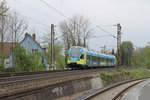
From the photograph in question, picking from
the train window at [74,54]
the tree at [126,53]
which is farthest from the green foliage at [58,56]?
the tree at [126,53]

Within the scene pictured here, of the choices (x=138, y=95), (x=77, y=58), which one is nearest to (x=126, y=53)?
(x=77, y=58)

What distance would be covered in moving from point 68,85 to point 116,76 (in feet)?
51.8

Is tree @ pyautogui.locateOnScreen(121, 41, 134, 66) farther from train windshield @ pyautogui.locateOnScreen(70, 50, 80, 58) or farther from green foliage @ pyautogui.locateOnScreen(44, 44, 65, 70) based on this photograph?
train windshield @ pyautogui.locateOnScreen(70, 50, 80, 58)

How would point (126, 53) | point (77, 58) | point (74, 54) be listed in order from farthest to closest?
1. point (126, 53)
2. point (74, 54)
3. point (77, 58)

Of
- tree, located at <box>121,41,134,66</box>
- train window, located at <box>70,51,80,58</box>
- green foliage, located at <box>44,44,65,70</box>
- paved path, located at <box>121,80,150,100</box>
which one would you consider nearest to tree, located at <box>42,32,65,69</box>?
green foliage, located at <box>44,44,65,70</box>

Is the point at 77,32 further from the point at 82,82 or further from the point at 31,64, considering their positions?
the point at 82,82

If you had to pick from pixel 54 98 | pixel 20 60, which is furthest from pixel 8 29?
pixel 54 98

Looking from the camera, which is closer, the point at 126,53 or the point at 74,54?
the point at 74,54

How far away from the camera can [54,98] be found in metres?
11.7

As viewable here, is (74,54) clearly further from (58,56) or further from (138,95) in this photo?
(58,56)

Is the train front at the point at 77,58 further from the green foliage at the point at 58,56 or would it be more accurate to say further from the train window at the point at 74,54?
the green foliage at the point at 58,56

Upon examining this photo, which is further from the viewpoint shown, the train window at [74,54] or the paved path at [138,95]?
the train window at [74,54]

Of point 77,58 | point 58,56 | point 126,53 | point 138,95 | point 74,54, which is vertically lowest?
point 138,95

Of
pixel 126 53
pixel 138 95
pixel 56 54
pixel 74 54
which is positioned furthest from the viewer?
pixel 126 53
